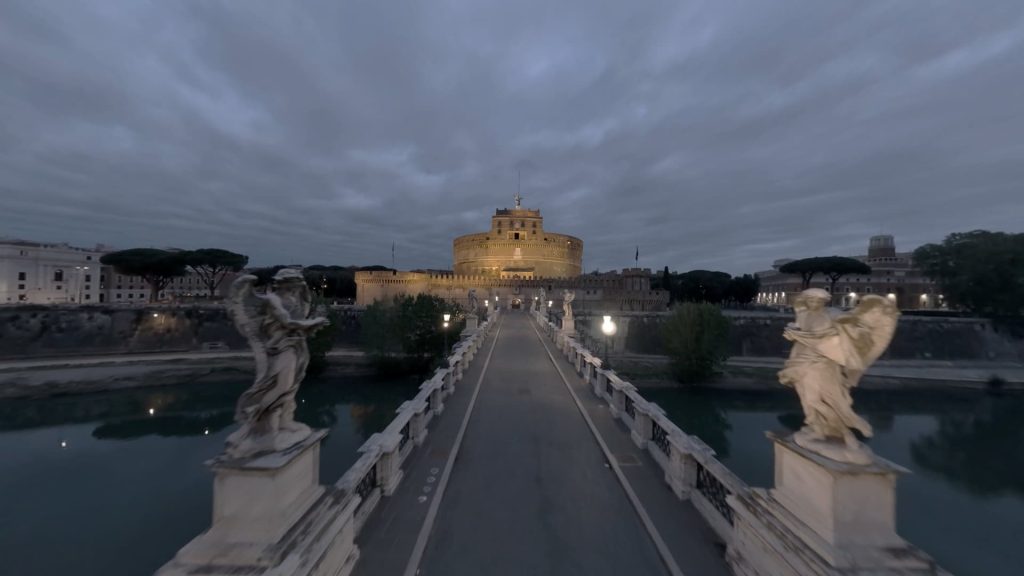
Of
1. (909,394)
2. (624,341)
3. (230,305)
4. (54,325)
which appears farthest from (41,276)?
(909,394)

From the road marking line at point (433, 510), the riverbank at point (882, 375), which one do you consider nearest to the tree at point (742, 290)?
the riverbank at point (882, 375)

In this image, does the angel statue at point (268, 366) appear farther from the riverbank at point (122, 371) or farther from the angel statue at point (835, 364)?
the riverbank at point (122, 371)

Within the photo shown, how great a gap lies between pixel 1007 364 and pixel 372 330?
4991cm

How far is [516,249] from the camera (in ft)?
205

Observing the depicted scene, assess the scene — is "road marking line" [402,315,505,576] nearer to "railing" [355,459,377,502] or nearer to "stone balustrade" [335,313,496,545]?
"stone balustrade" [335,313,496,545]

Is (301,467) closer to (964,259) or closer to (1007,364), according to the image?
(1007,364)

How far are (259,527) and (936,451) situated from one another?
26.7 m

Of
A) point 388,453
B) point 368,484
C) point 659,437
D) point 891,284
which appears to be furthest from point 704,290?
point 368,484

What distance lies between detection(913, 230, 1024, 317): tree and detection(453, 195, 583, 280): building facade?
39487 mm

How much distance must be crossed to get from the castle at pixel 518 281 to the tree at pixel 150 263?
18349mm

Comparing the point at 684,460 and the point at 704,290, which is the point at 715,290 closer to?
the point at 704,290

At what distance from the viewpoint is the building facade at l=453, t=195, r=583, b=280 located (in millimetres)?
62594

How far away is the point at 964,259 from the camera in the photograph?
37688 millimetres

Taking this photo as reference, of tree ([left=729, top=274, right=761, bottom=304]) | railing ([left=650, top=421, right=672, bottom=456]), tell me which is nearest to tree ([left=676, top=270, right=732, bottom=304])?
tree ([left=729, top=274, right=761, bottom=304])
